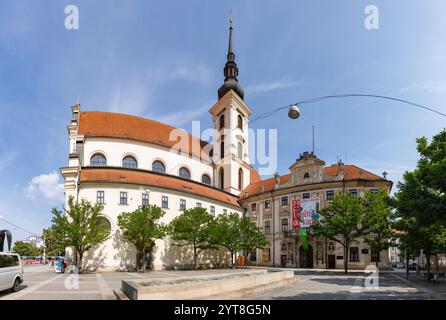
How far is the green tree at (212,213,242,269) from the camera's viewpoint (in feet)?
131

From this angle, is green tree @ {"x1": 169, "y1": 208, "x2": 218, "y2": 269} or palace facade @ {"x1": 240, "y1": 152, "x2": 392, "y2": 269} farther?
palace facade @ {"x1": 240, "y1": 152, "x2": 392, "y2": 269}

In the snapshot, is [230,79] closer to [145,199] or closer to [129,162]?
[129,162]

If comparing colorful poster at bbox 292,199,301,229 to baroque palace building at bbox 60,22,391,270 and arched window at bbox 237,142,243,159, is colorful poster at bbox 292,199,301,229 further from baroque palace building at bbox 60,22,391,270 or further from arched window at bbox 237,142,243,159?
arched window at bbox 237,142,243,159

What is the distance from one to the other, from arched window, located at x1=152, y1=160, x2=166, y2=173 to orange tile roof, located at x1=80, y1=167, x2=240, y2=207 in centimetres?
285

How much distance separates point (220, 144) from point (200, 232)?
25.2 meters

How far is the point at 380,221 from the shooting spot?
3272 centimetres

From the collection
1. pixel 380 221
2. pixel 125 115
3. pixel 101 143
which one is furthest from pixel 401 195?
pixel 125 115

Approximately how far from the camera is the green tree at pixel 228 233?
3991cm

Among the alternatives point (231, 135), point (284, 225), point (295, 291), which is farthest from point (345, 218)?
point (231, 135)

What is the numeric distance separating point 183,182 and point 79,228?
1730cm

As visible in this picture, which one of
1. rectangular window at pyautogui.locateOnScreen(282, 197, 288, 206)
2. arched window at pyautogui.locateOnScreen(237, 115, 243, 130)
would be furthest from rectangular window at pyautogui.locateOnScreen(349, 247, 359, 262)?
arched window at pyautogui.locateOnScreen(237, 115, 243, 130)

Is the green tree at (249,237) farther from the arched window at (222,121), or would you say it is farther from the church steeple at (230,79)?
the church steeple at (230,79)
